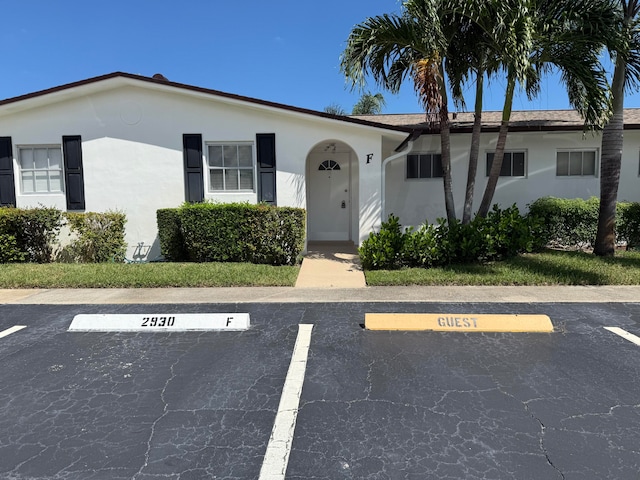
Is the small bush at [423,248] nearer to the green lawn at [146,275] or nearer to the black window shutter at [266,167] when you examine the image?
the green lawn at [146,275]

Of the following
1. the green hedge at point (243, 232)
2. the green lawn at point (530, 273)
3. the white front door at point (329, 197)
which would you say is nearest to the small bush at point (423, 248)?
the green lawn at point (530, 273)

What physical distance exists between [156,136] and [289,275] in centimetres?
531

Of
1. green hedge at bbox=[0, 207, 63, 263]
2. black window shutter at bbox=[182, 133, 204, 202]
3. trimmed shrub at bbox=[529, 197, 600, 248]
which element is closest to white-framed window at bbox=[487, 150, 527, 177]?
trimmed shrub at bbox=[529, 197, 600, 248]

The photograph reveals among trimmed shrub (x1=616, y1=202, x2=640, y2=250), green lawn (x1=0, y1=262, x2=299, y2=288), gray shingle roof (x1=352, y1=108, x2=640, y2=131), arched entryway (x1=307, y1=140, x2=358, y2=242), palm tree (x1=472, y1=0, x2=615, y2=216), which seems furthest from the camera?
arched entryway (x1=307, y1=140, x2=358, y2=242)

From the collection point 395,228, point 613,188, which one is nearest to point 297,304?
point 395,228

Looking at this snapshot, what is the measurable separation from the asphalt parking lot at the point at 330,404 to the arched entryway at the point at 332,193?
755cm

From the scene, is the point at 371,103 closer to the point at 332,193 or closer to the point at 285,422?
the point at 332,193

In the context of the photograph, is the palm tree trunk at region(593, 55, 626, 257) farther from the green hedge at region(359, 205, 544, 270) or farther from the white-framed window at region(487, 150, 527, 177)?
the white-framed window at region(487, 150, 527, 177)

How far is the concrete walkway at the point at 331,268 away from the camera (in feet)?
24.8

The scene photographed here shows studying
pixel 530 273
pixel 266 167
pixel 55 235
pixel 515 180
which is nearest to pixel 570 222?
pixel 515 180

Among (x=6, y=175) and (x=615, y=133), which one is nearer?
(x=615, y=133)

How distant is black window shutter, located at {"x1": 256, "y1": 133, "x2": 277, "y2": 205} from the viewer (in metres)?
10.1

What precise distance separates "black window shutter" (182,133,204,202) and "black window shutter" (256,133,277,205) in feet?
4.86

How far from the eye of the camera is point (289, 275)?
25.9 ft
